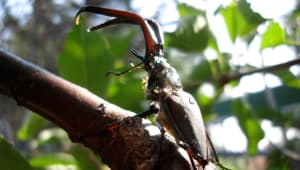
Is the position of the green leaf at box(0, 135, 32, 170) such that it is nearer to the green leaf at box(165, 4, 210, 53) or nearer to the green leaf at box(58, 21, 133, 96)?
the green leaf at box(58, 21, 133, 96)

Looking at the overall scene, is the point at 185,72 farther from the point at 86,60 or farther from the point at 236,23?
the point at 86,60

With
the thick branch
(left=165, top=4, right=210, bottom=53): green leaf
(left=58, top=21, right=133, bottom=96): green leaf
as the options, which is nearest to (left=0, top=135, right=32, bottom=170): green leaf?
the thick branch

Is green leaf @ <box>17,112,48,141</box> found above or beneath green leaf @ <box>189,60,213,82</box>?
beneath

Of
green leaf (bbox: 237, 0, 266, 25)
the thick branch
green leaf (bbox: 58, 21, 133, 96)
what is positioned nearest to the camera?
the thick branch

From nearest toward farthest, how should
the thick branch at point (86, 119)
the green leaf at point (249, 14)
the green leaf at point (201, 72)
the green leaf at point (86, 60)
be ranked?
1. the thick branch at point (86, 119)
2. the green leaf at point (86, 60)
3. the green leaf at point (249, 14)
4. the green leaf at point (201, 72)

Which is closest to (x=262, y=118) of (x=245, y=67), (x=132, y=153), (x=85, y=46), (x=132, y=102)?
(x=245, y=67)

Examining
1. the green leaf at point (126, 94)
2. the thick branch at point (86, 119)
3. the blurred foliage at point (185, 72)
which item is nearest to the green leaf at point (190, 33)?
the blurred foliage at point (185, 72)

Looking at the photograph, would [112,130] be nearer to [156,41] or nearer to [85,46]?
[156,41]

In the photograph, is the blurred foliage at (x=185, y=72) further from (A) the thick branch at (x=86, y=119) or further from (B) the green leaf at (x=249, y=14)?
(A) the thick branch at (x=86, y=119)
